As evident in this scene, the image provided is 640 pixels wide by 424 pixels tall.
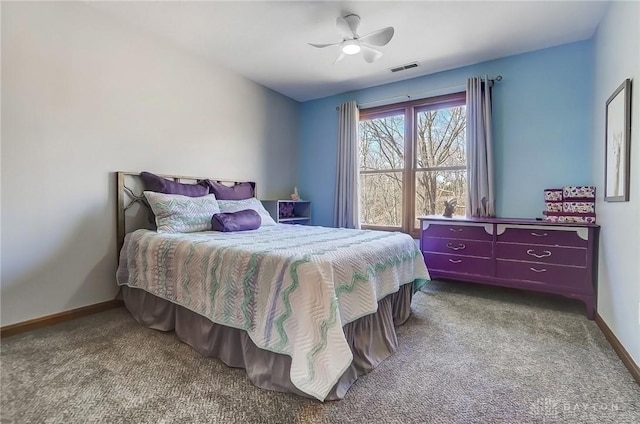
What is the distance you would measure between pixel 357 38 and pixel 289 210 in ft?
8.55

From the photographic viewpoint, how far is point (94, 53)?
103 inches

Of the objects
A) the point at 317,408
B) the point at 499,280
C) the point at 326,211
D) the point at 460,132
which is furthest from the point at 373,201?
the point at 317,408

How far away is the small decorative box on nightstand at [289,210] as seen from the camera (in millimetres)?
4367

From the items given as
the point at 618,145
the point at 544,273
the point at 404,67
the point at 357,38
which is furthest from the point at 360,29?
the point at 544,273

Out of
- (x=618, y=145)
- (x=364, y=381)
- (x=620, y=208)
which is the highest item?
(x=618, y=145)

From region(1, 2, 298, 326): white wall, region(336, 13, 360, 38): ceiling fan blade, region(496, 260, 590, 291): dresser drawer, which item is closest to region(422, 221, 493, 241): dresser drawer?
region(496, 260, 590, 291): dresser drawer

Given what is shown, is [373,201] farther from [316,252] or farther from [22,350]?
[22,350]

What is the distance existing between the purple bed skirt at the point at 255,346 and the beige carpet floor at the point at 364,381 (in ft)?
0.19

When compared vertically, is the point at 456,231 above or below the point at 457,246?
above

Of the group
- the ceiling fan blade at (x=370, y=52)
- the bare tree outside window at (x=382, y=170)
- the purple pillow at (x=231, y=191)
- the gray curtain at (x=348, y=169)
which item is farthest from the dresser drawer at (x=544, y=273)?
the purple pillow at (x=231, y=191)

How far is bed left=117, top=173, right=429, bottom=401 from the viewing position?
1.47m

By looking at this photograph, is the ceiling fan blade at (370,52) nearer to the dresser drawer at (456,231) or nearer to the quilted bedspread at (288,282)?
the quilted bedspread at (288,282)

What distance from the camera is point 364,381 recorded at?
1652 millimetres

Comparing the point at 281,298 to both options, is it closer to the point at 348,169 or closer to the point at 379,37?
the point at 379,37
